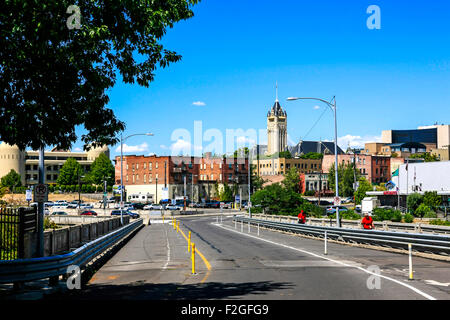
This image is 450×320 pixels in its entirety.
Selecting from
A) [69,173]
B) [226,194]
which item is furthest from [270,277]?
[69,173]

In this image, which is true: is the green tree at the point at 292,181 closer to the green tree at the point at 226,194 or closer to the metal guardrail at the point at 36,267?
the green tree at the point at 226,194

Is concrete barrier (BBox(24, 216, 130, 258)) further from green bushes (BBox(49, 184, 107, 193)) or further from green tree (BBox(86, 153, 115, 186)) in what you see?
green tree (BBox(86, 153, 115, 186))

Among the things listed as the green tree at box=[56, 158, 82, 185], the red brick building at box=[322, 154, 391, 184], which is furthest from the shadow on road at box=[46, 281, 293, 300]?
the green tree at box=[56, 158, 82, 185]

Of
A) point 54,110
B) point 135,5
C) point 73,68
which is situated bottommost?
point 54,110

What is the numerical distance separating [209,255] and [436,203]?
51277 mm

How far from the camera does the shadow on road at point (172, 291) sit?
1238 centimetres

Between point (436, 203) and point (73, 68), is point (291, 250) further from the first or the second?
point (436, 203)

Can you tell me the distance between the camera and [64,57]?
10641 millimetres

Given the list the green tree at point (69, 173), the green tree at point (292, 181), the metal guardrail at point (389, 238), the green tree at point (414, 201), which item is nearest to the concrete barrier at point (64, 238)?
the metal guardrail at point (389, 238)

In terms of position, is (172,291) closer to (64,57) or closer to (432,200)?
(64,57)

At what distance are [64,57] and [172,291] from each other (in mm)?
6204

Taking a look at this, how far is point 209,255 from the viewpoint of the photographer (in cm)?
2352

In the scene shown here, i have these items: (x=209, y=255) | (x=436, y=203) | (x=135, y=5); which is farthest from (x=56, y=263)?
(x=436, y=203)
